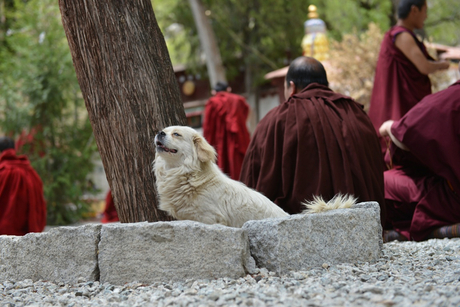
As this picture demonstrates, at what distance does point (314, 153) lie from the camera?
3582 millimetres

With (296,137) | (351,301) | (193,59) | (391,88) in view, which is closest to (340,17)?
(193,59)

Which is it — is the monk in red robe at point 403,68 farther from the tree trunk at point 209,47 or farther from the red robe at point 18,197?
the tree trunk at point 209,47

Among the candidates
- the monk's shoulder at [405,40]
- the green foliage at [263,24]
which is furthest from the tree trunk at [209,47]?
the monk's shoulder at [405,40]

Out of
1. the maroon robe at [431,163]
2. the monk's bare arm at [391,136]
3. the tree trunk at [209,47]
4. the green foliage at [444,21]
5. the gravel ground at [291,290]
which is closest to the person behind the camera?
the gravel ground at [291,290]

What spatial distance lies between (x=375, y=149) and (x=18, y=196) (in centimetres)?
420

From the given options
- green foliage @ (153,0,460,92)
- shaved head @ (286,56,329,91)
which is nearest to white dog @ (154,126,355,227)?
shaved head @ (286,56,329,91)

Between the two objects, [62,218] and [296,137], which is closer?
[296,137]

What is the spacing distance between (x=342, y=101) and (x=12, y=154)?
13.9 ft

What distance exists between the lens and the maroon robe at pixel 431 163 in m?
4.11

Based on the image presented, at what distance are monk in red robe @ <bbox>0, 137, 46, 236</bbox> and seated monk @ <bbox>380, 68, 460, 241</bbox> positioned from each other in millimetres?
4060

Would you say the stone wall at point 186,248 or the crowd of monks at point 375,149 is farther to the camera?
the crowd of monks at point 375,149

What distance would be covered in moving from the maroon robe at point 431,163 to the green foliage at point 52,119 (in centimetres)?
805

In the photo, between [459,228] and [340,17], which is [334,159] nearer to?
[459,228]

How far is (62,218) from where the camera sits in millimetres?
11320
